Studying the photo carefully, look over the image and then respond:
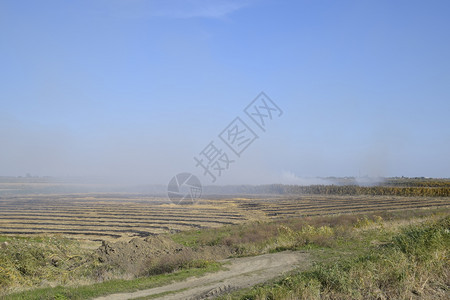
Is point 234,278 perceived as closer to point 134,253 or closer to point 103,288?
point 103,288

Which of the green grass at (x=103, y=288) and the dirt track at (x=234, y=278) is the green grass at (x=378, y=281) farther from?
the green grass at (x=103, y=288)

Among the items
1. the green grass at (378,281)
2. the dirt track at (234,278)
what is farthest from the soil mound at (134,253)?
the green grass at (378,281)

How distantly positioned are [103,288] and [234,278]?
12.4ft

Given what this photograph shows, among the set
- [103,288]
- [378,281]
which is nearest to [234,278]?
[103,288]

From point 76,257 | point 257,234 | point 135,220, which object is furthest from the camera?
point 135,220

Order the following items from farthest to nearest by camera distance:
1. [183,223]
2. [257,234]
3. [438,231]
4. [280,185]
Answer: [280,185] < [183,223] < [257,234] < [438,231]

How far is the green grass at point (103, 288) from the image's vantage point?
9664 mm

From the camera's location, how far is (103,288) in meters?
10.7

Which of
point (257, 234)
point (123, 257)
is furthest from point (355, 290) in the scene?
point (257, 234)

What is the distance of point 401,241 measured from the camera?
429 inches

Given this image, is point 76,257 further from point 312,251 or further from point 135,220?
point 135,220

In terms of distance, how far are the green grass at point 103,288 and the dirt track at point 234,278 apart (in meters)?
0.32

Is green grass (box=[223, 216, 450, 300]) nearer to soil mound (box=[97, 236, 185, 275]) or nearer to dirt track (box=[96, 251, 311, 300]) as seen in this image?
dirt track (box=[96, 251, 311, 300])

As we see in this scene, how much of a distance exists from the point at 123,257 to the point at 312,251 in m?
7.56
